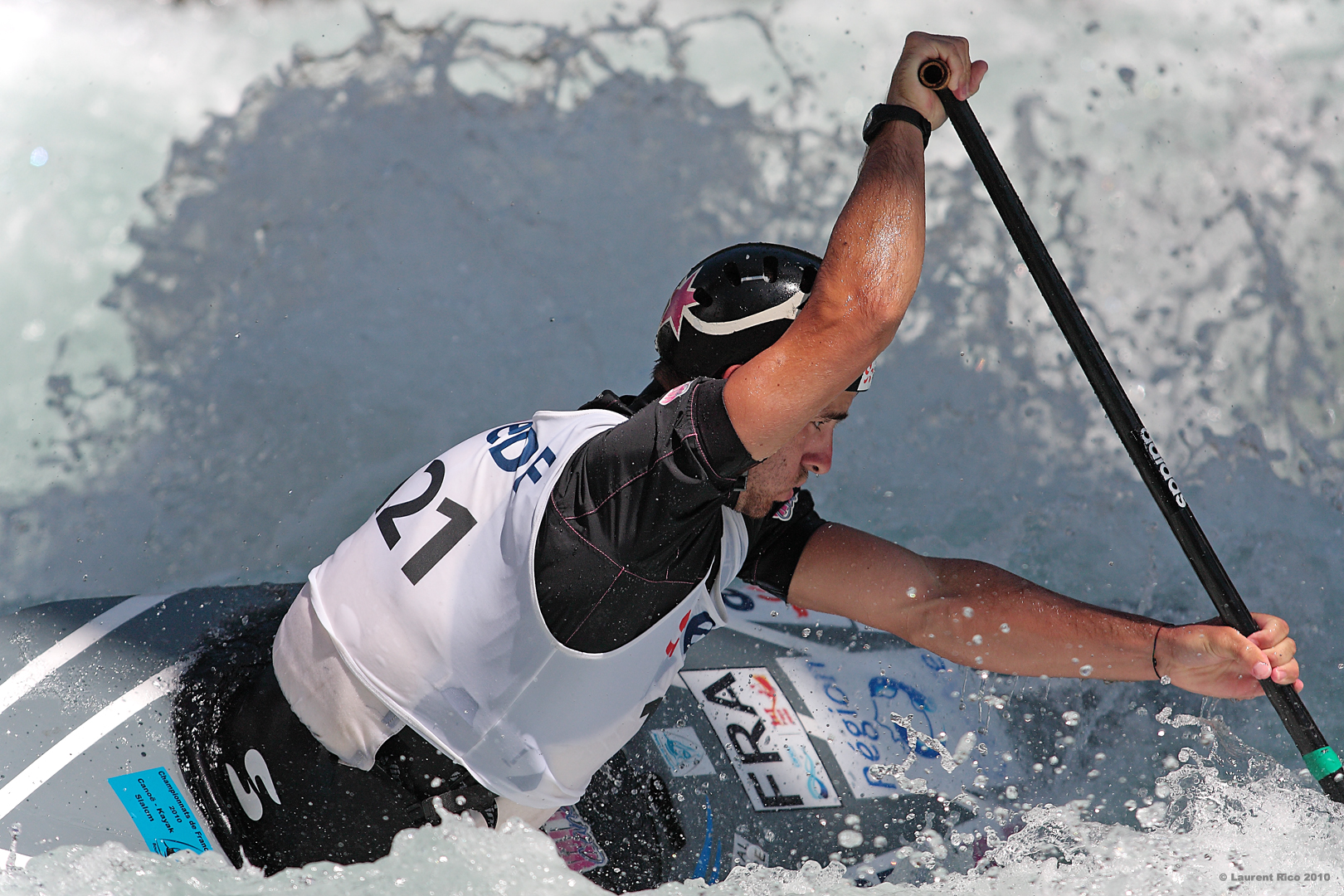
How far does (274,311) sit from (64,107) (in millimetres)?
1268

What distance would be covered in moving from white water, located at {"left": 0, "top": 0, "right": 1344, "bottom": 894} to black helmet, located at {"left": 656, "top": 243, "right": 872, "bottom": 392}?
2.12 m

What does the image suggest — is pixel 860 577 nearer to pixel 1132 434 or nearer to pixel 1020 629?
pixel 1020 629

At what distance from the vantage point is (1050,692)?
274 centimetres

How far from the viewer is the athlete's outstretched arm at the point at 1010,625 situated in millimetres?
1947

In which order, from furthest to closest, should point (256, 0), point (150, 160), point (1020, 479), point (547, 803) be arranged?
point (256, 0) < point (150, 160) < point (1020, 479) < point (547, 803)

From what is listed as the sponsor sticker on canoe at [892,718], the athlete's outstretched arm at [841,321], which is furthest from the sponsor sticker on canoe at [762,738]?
the athlete's outstretched arm at [841,321]

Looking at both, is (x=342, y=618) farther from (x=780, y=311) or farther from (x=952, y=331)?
(x=952, y=331)

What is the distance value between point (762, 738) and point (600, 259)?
2234 mm

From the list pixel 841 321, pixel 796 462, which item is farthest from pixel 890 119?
pixel 796 462

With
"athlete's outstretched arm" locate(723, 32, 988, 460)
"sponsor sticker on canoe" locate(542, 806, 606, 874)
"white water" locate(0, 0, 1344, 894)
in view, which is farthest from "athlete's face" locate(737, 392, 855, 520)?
"white water" locate(0, 0, 1344, 894)

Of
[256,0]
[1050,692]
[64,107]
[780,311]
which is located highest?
[256,0]

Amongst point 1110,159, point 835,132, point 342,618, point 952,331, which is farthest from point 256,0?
point 342,618

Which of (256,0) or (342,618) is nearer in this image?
(342,618)

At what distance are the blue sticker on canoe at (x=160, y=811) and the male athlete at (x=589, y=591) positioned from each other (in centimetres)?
4
